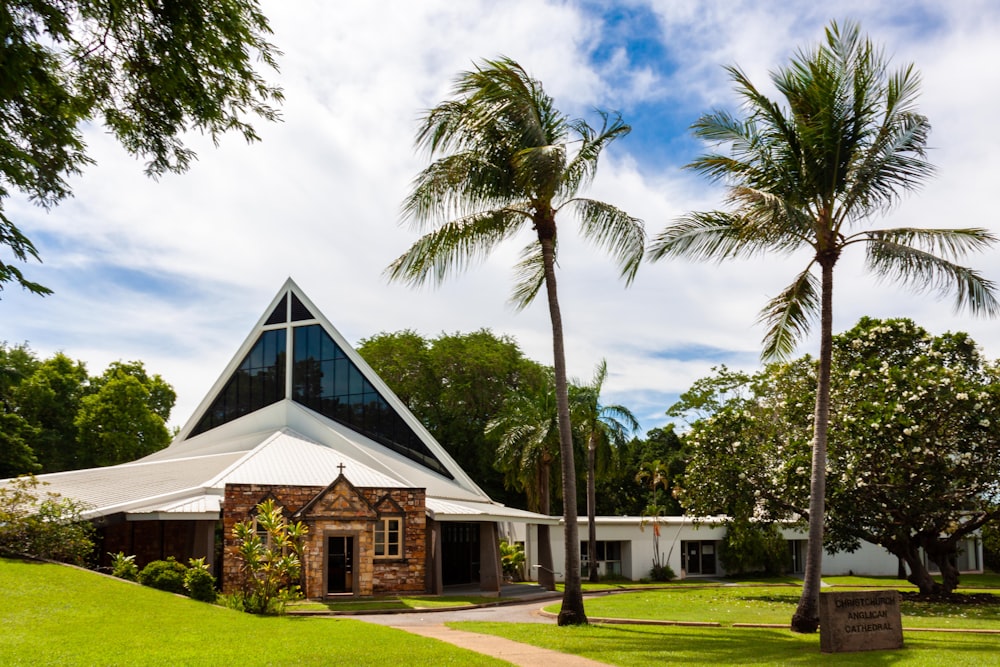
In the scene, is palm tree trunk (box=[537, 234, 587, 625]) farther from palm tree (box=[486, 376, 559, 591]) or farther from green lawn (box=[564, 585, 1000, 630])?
palm tree (box=[486, 376, 559, 591])

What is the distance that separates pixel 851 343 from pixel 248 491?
18320 mm

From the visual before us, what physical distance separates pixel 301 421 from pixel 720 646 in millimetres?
22296

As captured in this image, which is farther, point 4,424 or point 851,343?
point 4,424

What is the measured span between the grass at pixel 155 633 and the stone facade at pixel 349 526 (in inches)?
189

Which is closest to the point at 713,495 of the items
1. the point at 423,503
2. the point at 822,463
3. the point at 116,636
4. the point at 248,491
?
the point at 423,503

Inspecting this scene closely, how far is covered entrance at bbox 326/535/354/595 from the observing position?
23438 mm

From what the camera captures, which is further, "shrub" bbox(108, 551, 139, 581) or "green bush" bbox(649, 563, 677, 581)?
"green bush" bbox(649, 563, 677, 581)

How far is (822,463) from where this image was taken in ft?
49.9

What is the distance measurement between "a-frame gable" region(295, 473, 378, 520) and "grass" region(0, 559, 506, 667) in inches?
218

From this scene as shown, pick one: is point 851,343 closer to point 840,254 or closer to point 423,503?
point 840,254

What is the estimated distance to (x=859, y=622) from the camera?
43.0ft

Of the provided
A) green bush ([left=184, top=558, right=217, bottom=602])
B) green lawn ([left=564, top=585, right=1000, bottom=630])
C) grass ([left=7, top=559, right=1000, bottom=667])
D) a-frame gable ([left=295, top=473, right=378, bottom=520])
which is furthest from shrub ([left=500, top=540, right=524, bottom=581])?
green bush ([left=184, top=558, right=217, bottom=602])

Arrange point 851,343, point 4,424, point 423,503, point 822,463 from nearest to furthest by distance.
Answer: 1. point 822,463
2. point 423,503
3. point 851,343
4. point 4,424

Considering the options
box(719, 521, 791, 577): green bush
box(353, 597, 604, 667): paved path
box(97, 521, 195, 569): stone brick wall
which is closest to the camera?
box(353, 597, 604, 667): paved path
